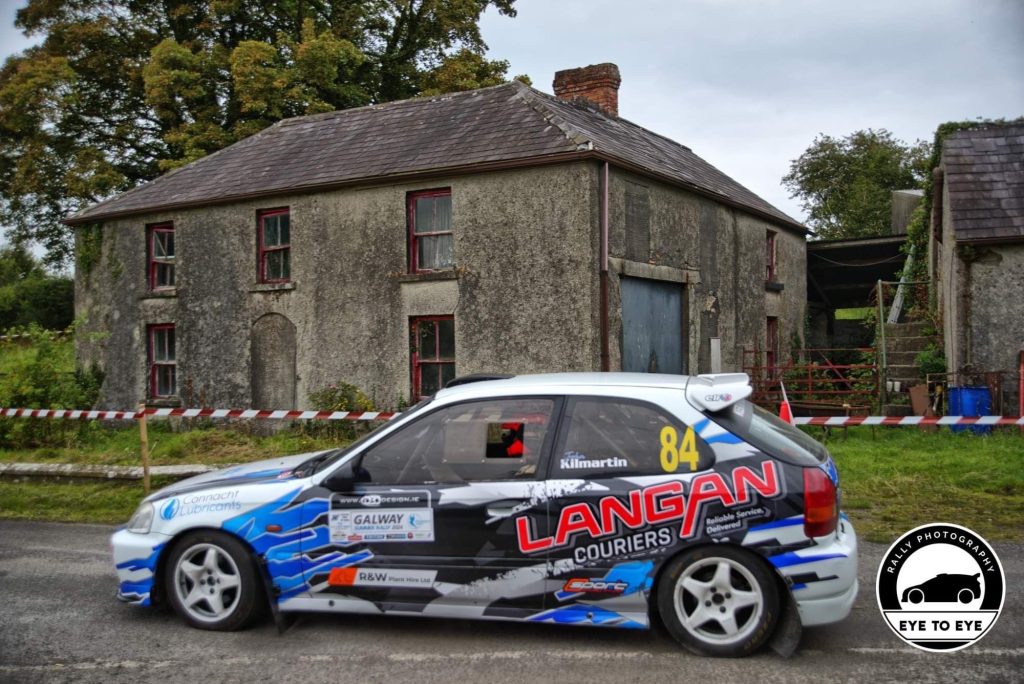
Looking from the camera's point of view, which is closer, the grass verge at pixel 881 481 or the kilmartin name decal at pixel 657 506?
the kilmartin name decal at pixel 657 506

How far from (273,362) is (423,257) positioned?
3824mm

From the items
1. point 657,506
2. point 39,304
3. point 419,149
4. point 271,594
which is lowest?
point 271,594

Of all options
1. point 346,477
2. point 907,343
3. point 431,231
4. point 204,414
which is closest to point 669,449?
point 346,477

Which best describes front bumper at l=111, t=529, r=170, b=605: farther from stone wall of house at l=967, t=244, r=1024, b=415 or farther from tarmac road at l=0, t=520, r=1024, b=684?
stone wall of house at l=967, t=244, r=1024, b=415

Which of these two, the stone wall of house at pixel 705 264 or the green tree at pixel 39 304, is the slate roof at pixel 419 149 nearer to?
the stone wall of house at pixel 705 264

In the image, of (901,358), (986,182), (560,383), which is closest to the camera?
(560,383)

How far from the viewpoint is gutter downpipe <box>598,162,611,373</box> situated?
14.2 meters

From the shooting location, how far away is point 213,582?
5.27m

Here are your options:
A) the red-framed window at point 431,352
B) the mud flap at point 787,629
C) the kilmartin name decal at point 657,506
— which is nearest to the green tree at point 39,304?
the red-framed window at point 431,352

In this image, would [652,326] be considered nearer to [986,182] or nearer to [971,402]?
[971,402]

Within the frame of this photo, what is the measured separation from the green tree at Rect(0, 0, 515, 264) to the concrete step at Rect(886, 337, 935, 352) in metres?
15.5

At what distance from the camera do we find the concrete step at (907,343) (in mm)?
17094

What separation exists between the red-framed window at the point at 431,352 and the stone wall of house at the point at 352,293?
0.60ft

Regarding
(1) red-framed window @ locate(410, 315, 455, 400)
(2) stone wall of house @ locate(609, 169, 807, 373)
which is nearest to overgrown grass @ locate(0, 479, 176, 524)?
(1) red-framed window @ locate(410, 315, 455, 400)
